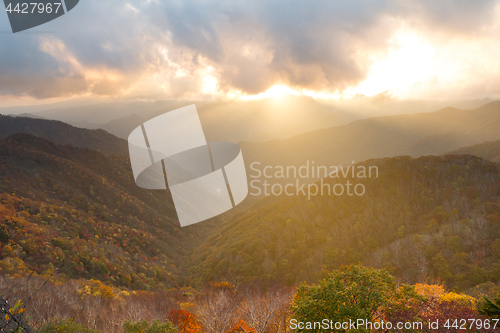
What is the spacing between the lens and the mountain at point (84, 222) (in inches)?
1599

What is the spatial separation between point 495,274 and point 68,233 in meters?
75.9

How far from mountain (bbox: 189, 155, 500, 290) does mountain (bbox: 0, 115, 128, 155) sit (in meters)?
118

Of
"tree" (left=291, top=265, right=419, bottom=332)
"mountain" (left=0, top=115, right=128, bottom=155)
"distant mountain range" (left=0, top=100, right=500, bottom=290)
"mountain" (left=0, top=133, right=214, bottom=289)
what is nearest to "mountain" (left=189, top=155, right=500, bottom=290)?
"distant mountain range" (left=0, top=100, right=500, bottom=290)

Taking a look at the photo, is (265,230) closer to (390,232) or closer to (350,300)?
(390,232)

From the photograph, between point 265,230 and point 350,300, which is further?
point 265,230

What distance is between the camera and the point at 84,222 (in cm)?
5569

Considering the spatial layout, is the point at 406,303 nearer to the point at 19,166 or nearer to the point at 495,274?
the point at 495,274

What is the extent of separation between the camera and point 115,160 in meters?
99.1

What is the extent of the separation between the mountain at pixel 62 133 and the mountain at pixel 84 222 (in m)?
64.8

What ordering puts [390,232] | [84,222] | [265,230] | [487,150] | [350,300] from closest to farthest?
1. [350,300]
2. [84,222]
3. [390,232]
4. [265,230]
5. [487,150]

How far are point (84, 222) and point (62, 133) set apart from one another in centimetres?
13211

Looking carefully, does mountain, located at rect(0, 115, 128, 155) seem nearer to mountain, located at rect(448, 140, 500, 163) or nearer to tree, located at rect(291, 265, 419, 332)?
tree, located at rect(291, 265, 419, 332)

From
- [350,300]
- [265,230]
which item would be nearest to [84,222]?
[265,230]

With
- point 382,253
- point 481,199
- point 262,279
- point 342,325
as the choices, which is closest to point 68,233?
point 262,279
